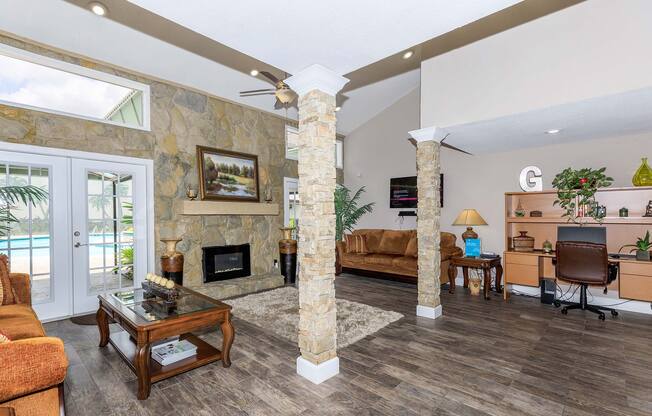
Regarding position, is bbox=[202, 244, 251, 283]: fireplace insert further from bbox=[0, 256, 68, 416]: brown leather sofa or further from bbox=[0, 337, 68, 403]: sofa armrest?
bbox=[0, 337, 68, 403]: sofa armrest

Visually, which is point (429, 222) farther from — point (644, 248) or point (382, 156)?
point (382, 156)

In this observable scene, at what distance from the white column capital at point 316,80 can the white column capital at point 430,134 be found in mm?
1703

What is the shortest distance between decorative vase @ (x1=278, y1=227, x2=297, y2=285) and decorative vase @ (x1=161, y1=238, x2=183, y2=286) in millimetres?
1919

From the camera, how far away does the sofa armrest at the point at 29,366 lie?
118 cm

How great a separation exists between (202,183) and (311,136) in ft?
10.8

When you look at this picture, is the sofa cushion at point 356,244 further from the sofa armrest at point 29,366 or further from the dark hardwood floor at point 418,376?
the sofa armrest at point 29,366

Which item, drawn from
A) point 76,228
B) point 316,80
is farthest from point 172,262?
point 316,80

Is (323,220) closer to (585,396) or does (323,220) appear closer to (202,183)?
(585,396)

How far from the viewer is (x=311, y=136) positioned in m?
2.55

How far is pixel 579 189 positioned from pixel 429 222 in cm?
234

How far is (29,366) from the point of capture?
1.22 meters

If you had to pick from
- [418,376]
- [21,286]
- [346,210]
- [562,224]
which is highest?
[346,210]

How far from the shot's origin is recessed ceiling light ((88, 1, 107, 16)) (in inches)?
138

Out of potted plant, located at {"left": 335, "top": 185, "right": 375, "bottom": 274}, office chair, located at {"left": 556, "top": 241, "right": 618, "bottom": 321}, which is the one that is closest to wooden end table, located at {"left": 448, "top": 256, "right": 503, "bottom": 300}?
office chair, located at {"left": 556, "top": 241, "right": 618, "bottom": 321}
